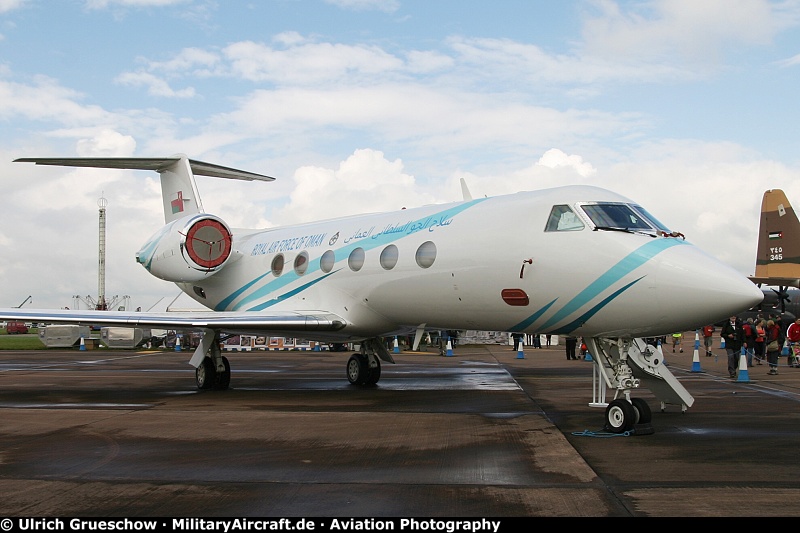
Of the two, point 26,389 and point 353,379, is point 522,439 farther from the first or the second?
point 26,389

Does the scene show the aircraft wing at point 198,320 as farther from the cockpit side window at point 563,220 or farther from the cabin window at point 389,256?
the cockpit side window at point 563,220

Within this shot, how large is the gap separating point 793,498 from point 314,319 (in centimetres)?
958

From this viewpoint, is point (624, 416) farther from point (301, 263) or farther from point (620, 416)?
point (301, 263)

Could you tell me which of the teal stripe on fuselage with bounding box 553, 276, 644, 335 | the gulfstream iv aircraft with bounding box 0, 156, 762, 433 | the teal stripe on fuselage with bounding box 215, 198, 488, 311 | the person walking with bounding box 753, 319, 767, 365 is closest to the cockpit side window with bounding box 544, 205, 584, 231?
the gulfstream iv aircraft with bounding box 0, 156, 762, 433

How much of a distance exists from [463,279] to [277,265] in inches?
237

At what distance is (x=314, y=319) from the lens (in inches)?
572

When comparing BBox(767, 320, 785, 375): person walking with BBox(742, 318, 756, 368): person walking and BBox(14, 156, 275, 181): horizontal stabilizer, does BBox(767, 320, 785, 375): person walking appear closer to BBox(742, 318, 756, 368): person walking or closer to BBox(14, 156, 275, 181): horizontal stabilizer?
BBox(742, 318, 756, 368): person walking

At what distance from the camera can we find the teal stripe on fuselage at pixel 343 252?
13334 millimetres

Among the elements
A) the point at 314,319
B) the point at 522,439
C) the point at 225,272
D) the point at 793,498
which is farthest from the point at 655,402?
the point at 225,272

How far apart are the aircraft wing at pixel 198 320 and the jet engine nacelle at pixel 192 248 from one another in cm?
251

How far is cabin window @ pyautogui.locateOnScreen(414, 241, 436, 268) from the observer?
1287 cm

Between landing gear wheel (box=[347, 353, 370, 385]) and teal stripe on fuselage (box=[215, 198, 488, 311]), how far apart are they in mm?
2089

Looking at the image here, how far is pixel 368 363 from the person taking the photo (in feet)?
55.0

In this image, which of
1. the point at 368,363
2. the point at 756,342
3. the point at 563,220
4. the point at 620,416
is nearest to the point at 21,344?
the point at 368,363
